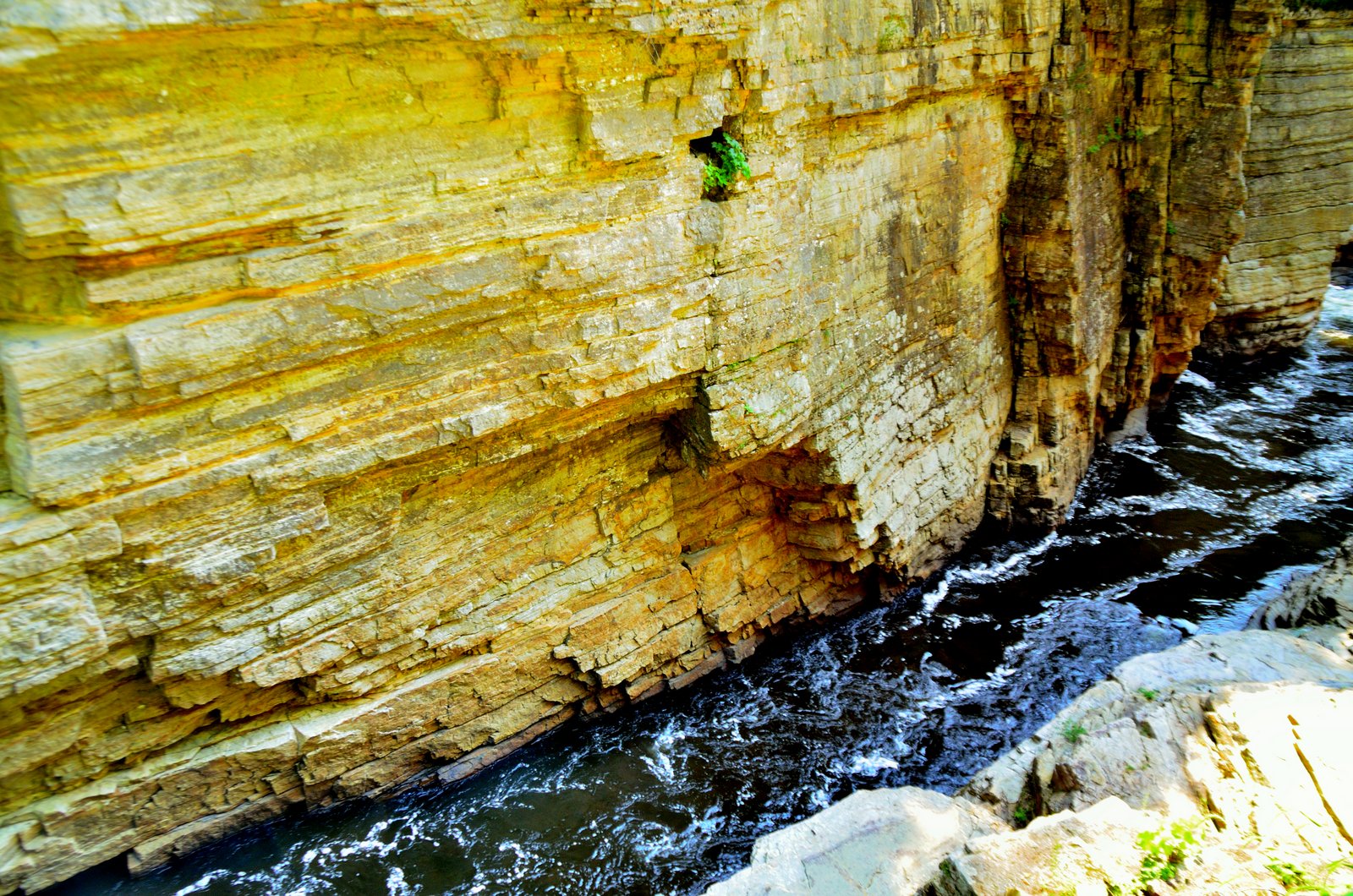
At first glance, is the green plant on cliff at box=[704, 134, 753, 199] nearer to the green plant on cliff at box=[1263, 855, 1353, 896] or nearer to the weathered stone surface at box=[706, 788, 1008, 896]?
the weathered stone surface at box=[706, 788, 1008, 896]

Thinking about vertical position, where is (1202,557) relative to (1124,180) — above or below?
below

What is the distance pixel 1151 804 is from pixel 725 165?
16.7 ft

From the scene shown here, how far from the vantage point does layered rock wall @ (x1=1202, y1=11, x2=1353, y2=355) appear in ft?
43.0

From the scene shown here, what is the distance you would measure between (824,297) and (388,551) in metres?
4.27

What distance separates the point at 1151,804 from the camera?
5.09 meters

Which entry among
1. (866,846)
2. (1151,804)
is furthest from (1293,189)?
(866,846)

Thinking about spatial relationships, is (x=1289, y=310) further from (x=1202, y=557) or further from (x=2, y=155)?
(x=2, y=155)

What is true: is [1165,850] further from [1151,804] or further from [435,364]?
[435,364]

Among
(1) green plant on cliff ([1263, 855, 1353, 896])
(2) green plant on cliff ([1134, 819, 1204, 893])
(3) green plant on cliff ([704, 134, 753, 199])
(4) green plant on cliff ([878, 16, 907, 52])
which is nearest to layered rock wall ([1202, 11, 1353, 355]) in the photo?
(4) green plant on cliff ([878, 16, 907, 52])

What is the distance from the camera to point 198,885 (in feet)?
20.3

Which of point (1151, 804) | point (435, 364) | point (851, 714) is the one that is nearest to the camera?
point (1151, 804)

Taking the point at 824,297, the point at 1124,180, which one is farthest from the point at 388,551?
the point at 1124,180

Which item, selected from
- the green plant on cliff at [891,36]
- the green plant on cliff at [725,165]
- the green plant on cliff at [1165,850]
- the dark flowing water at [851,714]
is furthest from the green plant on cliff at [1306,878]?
the green plant on cliff at [891,36]

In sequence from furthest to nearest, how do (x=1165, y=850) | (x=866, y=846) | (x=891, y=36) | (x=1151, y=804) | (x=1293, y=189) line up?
(x=1293, y=189)
(x=891, y=36)
(x=866, y=846)
(x=1151, y=804)
(x=1165, y=850)
